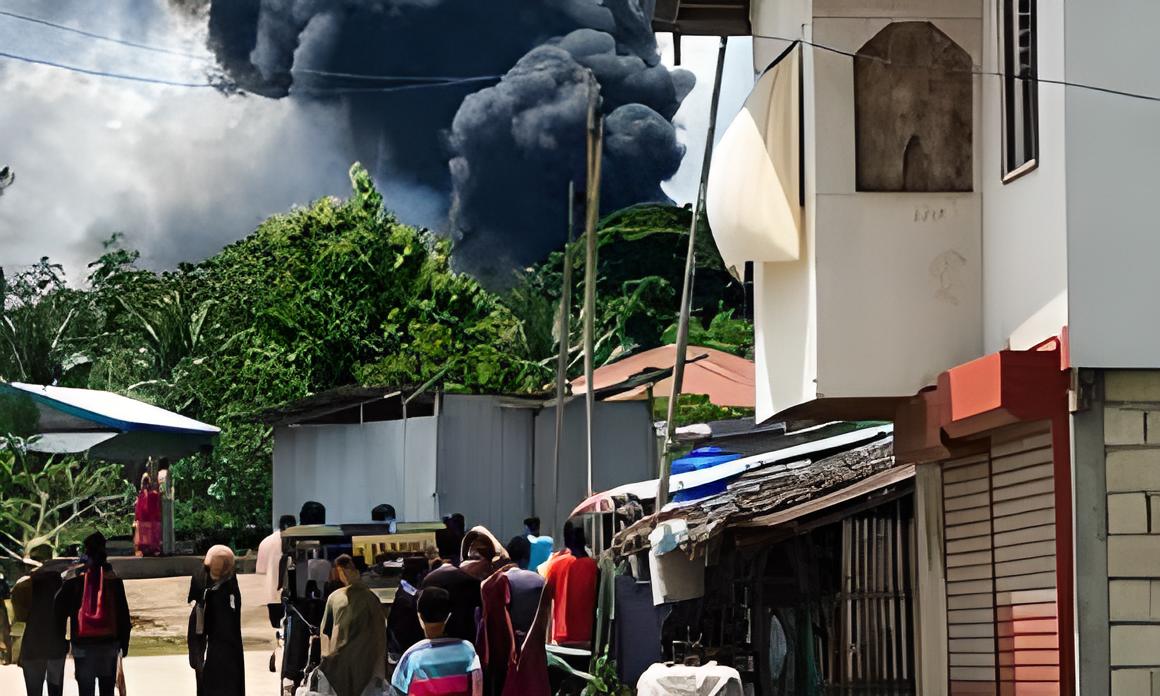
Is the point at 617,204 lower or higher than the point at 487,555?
higher

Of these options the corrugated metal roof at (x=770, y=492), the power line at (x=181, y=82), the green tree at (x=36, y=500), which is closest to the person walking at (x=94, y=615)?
the corrugated metal roof at (x=770, y=492)

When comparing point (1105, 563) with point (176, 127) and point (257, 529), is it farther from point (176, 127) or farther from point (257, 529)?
point (176, 127)

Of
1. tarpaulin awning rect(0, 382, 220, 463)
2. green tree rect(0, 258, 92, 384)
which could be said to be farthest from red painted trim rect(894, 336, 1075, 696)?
green tree rect(0, 258, 92, 384)

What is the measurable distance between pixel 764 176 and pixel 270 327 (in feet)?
120

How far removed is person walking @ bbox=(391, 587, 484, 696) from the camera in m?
9.70

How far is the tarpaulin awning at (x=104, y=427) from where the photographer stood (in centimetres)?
2434

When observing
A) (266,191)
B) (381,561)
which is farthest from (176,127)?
(381,561)

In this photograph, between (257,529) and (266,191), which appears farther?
(266,191)

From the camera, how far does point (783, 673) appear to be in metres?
12.5

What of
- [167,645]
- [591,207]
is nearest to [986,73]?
[591,207]

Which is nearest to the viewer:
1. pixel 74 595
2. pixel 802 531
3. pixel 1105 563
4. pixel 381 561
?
pixel 1105 563

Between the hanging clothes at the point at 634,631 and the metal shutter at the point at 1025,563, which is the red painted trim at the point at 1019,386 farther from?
the hanging clothes at the point at 634,631

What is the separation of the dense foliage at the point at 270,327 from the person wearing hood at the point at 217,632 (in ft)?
86.7

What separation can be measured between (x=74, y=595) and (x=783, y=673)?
17.9ft
